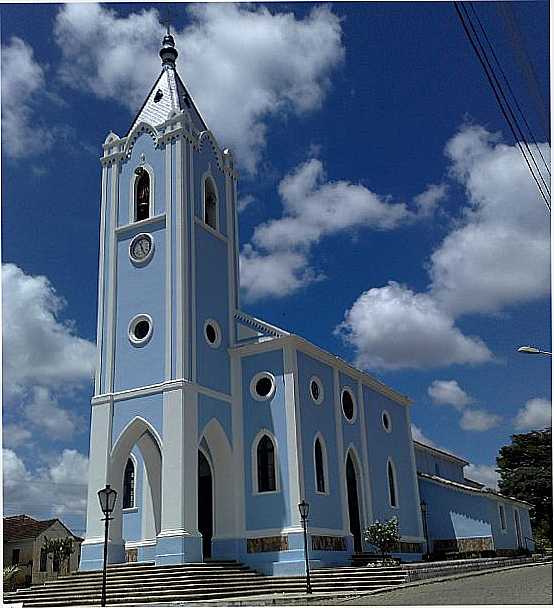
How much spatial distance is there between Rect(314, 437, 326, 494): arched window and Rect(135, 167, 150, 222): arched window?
32.5ft

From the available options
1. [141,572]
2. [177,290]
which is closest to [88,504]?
[141,572]

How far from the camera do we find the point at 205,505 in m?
24.0

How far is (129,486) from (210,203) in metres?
10.5

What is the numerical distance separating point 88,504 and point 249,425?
5.50 metres

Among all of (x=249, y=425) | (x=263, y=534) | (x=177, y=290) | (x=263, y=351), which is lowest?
(x=263, y=534)

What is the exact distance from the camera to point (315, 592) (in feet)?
62.9

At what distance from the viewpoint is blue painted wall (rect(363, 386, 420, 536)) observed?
92.8 ft

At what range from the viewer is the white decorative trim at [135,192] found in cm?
2548

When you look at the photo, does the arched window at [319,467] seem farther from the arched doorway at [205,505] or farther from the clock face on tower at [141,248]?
the clock face on tower at [141,248]

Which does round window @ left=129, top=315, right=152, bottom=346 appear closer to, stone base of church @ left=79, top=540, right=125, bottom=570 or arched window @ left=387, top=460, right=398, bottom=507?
stone base of church @ left=79, top=540, right=125, bottom=570

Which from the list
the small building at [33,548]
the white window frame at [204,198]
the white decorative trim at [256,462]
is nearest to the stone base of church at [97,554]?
the white decorative trim at [256,462]

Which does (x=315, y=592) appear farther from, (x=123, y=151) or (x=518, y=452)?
(x=518, y=452)

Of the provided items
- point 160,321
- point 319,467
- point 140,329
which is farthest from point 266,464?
point 140,329

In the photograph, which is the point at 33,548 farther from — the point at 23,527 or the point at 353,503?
the point at 353,503
